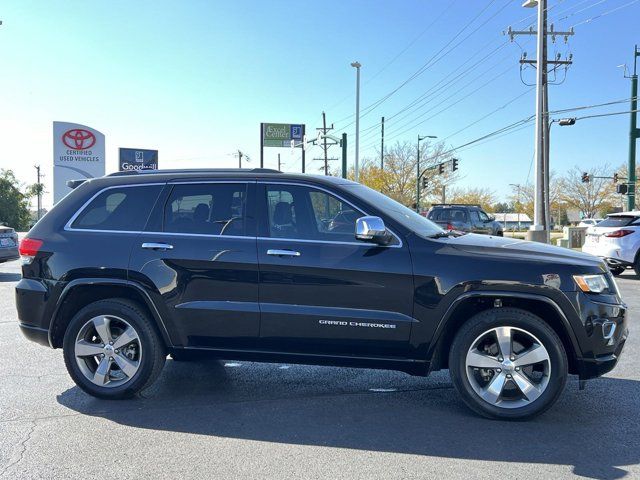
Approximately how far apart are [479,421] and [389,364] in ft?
2.61

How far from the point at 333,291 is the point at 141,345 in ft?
5.51

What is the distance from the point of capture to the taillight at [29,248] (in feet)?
15.3

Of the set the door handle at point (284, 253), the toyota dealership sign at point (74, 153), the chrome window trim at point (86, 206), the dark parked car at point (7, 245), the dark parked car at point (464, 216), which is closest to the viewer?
the door handle at point (284, 253)

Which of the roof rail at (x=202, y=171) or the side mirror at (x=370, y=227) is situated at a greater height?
the roof rail at (x=202, y=171)

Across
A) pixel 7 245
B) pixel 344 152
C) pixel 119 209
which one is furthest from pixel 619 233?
pixel 344 152

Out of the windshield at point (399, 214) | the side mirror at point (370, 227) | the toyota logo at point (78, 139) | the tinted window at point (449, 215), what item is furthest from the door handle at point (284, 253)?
the toyota logo at point (78, 139)

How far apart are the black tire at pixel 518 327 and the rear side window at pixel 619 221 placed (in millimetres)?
10089

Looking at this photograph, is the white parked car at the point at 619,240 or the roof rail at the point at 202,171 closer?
the roof rail at the point at 202,171

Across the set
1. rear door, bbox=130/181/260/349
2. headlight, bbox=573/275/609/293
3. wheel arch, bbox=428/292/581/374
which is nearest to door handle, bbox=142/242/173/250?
rear door, bbox=130/181/260/349

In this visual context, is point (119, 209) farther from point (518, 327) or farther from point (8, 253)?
→ point (8, 253)

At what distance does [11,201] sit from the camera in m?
46.6

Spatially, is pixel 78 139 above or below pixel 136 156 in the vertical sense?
below

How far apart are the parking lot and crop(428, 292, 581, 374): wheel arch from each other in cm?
49

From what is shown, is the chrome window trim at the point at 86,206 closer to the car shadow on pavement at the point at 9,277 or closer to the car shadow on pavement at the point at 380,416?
the car shadow on pavement at the point at 380,416
